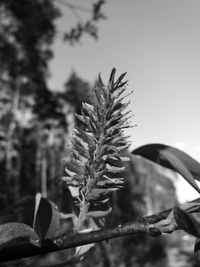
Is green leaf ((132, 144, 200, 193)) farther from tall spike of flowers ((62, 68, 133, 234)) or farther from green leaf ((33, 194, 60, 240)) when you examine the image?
green leaf ((33, 194, 60, 240))

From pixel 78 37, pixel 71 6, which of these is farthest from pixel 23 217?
pixel 78 37

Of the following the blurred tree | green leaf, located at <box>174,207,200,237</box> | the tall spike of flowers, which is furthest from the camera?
the blurred tree

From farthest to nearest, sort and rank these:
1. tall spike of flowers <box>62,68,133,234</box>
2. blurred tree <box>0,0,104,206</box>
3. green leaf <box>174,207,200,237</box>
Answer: blurred tree <box>0,0,104,206</box> → tall spike of flowers <box>62,68,133,234</box> → green leaf <box>174,207,200,237</box>

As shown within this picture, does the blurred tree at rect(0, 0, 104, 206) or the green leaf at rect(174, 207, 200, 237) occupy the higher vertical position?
the blurred tree at rect(0, 0, 104, 206)

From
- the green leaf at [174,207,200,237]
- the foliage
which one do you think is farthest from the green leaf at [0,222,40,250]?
the green leaf at [174,207,200,237]

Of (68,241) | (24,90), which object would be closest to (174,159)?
(68,241)

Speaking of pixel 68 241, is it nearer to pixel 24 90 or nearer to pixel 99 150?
pixel 99 150

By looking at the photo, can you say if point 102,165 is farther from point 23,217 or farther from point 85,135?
point 23,217
